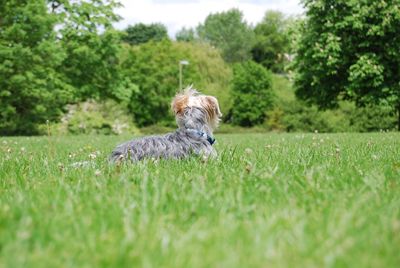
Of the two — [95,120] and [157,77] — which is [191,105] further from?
[157,77]

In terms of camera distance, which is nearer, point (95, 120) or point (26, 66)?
point (26, 66)

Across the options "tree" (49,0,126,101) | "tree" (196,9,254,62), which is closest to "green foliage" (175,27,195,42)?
"tree" (196,9,254,62)

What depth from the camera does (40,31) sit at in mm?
32031

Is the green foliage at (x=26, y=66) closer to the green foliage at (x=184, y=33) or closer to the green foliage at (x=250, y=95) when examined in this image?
the green foliage at (x=250, y=95)

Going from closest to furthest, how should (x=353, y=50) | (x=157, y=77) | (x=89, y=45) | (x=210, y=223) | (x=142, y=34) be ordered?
(x=210, y=223) → (x=353, y=50) → (x=89, y=45) → (x=157, y=77) → (x=142, y=34)

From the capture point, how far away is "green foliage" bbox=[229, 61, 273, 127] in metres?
54.6

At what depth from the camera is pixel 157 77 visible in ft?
180

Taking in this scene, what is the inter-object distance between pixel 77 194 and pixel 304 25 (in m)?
28.8

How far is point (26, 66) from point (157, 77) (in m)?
24.2

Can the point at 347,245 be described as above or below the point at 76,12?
below

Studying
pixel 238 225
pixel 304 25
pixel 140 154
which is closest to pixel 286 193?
pixel 238 225

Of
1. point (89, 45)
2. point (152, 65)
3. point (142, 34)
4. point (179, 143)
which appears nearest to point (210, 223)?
point (179, 143)

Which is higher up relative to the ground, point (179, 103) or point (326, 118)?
point (179, 103)

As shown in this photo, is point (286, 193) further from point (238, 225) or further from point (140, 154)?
point (140, 154)
